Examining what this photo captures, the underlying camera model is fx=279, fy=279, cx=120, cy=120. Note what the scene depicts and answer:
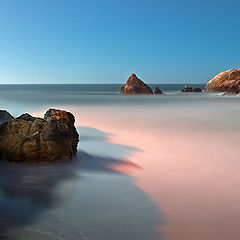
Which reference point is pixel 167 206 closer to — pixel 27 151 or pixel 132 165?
pixel 132 165

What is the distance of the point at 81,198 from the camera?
12.8 feet

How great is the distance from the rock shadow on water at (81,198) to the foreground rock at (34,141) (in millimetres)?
220

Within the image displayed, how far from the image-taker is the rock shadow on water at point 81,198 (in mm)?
3094

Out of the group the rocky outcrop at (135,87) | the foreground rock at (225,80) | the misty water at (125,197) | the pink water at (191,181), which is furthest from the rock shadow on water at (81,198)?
the foreground rock at (225,80)

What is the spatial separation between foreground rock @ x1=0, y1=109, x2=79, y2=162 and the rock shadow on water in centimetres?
22

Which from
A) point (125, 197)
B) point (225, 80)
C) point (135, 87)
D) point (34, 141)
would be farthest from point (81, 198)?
point (225, 80)

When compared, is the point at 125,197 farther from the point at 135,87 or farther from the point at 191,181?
the point at 135,87

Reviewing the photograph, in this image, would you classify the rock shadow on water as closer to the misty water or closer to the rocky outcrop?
the misty water

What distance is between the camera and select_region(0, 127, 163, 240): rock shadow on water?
3094mm

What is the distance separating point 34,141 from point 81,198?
198cm

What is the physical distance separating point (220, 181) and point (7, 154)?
3.91 metres

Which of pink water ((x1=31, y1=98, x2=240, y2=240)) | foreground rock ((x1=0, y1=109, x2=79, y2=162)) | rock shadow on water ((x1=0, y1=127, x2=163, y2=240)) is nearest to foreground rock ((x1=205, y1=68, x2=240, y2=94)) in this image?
pink water ((x1=31, y1=98, x2=240, y2=240))

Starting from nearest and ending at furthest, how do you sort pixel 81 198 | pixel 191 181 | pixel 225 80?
1. pixel 81 198
2. pixel 191 181
3. pixel 225 80

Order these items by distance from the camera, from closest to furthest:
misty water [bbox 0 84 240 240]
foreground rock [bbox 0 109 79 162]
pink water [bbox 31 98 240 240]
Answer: misty water [bbox 0 84 240 240], pink water [bbox 31 98 240 240], foreground rock [bbox 0 109 79 162]
